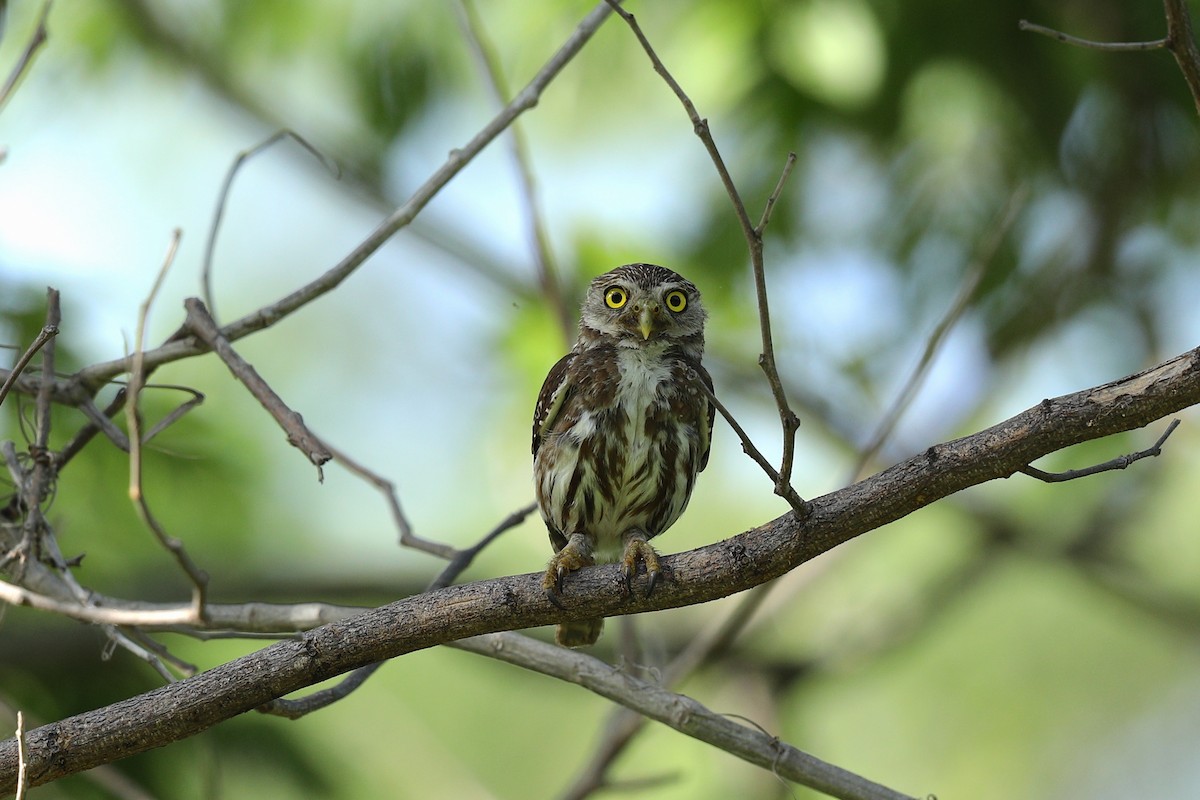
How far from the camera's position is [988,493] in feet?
23.9

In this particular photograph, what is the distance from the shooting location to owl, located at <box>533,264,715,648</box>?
169 inches

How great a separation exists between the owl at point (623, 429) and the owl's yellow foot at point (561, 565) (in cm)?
4

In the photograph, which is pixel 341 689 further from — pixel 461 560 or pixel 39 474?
pixel 39 474

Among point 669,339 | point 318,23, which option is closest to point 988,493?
point 669,339

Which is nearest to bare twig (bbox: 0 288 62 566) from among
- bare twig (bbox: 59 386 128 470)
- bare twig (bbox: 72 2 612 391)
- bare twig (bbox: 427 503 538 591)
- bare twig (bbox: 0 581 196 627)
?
bare twig (bbox: 59 386 128 470)

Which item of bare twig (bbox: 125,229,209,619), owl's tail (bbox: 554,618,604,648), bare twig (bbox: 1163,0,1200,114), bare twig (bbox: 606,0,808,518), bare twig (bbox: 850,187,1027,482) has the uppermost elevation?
bare twig (bbox: 850,187,1027,482)

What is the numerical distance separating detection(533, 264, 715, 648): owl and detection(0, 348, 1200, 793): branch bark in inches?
42.7

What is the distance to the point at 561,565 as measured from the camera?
10.9 ft

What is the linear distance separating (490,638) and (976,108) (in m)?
3.86

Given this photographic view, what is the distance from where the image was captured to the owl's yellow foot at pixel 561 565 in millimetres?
3094

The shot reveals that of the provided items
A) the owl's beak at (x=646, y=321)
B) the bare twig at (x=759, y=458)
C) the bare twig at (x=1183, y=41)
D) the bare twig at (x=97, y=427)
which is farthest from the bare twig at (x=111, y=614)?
the bare twig at (x=1183, y=41)

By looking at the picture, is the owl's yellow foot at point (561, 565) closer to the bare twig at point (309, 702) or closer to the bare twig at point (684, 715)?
the bare twig at point (684, 715)

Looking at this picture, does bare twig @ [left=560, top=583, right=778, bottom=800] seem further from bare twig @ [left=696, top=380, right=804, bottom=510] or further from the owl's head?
bare twig @ [left=696, top=380, right=804, bottom=510]

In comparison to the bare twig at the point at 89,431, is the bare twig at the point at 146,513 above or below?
below
